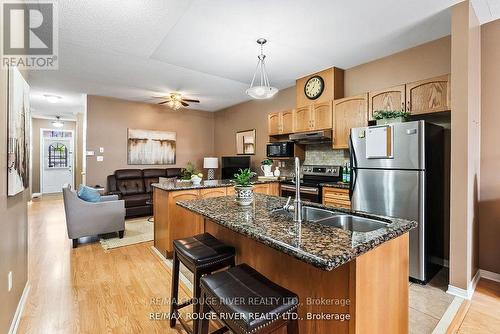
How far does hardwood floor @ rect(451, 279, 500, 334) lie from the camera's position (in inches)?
71.7

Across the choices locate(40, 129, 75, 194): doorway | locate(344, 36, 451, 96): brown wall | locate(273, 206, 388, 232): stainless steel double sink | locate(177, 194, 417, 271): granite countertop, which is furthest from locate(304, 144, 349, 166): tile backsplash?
locate(40, 129, 75, 194): doorway

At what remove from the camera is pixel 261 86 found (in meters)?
3.14

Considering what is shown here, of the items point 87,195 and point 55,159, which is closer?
point 87,195

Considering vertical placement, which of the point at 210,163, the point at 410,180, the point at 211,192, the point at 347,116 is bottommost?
the point at 211,192

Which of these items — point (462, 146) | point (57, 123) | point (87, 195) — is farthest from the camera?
point (57, 123)

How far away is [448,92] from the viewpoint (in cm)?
263

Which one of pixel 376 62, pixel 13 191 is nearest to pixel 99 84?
pixel 13 191

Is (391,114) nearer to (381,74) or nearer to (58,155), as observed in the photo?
(381,74)

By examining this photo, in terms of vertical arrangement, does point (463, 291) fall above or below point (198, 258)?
below

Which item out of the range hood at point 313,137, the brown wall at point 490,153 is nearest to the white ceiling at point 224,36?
the brown wall at point 490,153

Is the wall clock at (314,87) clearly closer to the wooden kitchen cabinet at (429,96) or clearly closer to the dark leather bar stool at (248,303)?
the wooden kitchen cabinet at (429,96)

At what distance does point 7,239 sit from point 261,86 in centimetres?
280

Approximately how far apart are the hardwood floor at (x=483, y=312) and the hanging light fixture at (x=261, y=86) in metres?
2.77

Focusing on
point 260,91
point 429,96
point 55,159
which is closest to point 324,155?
point 429,96
